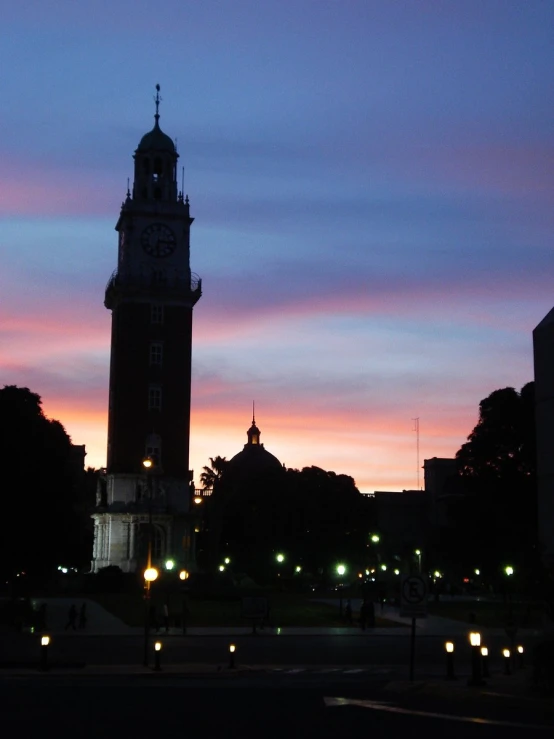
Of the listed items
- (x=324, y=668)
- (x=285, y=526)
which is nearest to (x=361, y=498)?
(x=285, y=526)

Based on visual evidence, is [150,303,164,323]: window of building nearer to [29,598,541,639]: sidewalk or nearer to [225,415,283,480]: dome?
[29,598,541,639]: sidewalk

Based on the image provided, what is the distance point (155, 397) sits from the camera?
99.2m

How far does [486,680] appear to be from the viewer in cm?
2662

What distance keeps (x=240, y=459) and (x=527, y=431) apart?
89083 mm

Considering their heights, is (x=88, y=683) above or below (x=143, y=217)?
below

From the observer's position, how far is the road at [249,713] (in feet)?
57.4

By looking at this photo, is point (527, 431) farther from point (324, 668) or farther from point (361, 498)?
point (324, 668)

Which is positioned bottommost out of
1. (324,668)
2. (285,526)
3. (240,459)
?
(324,668)

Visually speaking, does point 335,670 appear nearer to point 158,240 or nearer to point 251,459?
point 158,240

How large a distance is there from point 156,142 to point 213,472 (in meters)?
60.2

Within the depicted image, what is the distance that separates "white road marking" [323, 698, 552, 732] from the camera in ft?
60.8

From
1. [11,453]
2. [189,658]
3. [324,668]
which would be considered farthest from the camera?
[11,453]

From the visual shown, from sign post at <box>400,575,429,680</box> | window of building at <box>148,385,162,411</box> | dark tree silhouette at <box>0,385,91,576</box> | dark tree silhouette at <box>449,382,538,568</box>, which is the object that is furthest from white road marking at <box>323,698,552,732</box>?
window of building at <box>148,385,162,411</box>

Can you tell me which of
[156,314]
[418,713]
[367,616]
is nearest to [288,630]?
[367,616]
